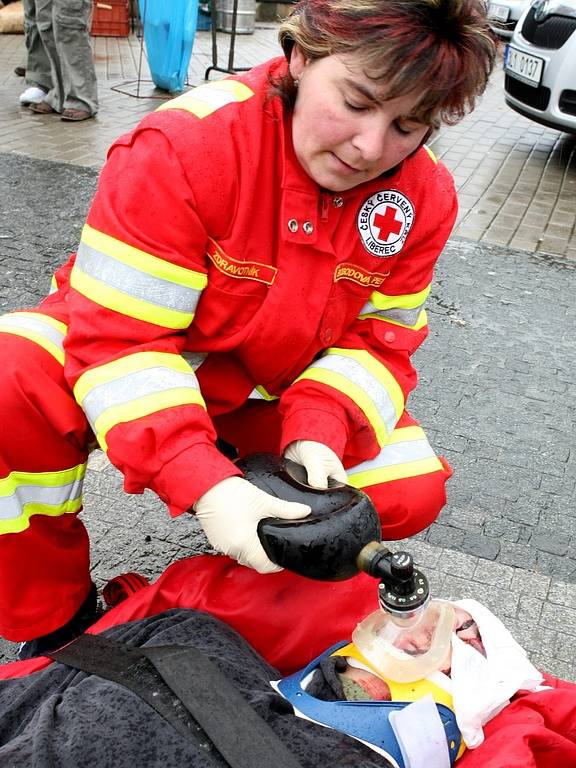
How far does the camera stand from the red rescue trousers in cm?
190

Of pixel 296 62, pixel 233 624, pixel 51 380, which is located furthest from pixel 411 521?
pixel 296 62

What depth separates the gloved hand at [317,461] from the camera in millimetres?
1889

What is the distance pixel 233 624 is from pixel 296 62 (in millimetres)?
1184

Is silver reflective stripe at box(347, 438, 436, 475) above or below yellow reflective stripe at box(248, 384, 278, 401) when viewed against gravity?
below

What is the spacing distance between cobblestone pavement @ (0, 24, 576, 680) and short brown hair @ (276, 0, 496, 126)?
1406mm

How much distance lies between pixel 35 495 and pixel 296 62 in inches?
42.8

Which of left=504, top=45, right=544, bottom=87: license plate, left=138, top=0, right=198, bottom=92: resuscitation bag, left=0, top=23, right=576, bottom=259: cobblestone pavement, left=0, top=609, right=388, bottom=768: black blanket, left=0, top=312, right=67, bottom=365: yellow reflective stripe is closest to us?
left=0, top=609, right=388, bottom=768: black blanket

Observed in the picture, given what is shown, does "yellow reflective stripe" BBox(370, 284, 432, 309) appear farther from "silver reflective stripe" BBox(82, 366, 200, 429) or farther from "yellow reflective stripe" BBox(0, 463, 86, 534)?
"yellow reflective stripe" BBox(0, 463, 86, 534)

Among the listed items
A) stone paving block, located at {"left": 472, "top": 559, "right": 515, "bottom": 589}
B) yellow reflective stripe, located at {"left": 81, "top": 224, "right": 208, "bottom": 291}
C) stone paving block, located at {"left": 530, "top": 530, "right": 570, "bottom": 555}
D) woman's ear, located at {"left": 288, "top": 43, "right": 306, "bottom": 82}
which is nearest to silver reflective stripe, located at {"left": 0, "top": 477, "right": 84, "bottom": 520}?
yellow reflective stripe, located at {"left": 81, "top": 224, "right": 208, "bottom": 291}

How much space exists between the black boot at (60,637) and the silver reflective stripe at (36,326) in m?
0.65

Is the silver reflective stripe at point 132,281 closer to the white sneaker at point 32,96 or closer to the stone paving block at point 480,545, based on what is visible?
the stone paving block at point 480,545

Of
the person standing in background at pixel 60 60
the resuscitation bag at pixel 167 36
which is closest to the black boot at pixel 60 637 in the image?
the person standing in background at pixel 60 60

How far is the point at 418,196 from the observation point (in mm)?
2156

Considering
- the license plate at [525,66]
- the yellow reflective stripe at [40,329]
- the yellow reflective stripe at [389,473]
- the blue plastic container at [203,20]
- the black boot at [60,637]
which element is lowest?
the blue plastic container at [203,20]
